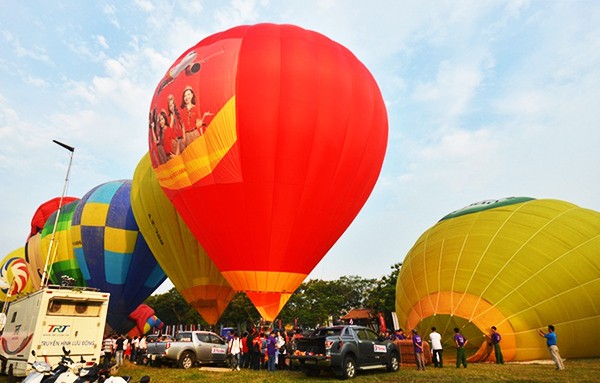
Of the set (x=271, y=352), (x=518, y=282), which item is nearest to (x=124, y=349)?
(x=271, y=352)

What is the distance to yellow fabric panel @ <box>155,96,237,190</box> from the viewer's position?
15.9 meters

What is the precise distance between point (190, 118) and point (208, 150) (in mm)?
1620

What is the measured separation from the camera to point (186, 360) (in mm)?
15906

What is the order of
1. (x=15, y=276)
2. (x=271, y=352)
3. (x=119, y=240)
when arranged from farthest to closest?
(x=15, y=276) → (x=119, y=240) → (x=271, y=352)

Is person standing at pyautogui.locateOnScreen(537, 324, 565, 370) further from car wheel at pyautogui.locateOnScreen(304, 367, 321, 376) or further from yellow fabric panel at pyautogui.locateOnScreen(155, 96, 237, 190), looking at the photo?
yellow fabric panel at pyautogui.locateOnScreen(155, 96, 237, 190)

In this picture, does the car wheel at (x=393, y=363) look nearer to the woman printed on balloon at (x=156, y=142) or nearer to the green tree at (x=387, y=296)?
the woman printed on balloon at (x=156, y=142)

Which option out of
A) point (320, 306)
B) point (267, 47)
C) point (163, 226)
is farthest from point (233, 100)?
point (320, 306)

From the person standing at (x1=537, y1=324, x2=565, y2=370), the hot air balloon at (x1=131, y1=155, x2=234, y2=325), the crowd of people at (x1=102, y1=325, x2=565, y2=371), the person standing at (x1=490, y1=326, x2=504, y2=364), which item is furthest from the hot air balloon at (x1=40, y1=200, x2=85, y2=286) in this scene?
the person standing at (x1=537, y1=324, x2=565, y2=370)

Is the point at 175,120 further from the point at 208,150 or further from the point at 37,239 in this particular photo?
the point at 37,239

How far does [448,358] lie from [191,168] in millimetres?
12911

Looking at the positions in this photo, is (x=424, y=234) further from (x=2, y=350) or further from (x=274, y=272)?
(x=2, y=350)

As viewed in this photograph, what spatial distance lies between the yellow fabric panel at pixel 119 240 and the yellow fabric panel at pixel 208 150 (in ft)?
42.9

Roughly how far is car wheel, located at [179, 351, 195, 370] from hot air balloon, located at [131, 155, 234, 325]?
23.3 ft

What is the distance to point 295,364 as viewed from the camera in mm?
15477
